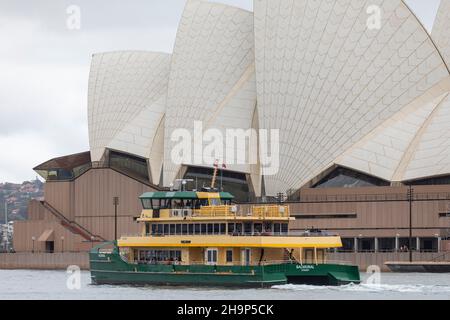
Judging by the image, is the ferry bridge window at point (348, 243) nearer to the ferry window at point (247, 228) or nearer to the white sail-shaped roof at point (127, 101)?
the white sail-shaped roof at point (127, 101)

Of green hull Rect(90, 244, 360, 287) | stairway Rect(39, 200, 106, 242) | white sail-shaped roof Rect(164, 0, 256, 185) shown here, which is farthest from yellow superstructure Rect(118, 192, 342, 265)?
stairway Rect(39, 200, 106, 242)

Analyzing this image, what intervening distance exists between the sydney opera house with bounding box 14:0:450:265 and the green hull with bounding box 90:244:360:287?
27.1 m

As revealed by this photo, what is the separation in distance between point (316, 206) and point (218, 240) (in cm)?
3217

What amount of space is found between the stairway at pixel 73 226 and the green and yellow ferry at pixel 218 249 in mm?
35283

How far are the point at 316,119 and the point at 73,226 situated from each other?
22264 mm

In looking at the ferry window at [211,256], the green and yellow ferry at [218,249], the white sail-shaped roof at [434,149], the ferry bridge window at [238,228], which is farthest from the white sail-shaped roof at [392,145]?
the ferry window at [211,256]

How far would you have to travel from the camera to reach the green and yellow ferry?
6538 cm

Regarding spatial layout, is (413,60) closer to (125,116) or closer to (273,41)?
(273,41)

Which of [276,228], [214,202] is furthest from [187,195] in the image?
[276,228]

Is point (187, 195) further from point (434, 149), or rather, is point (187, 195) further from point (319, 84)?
point (319, 84)

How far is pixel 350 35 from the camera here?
96.3 metres

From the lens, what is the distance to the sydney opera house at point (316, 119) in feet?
313
